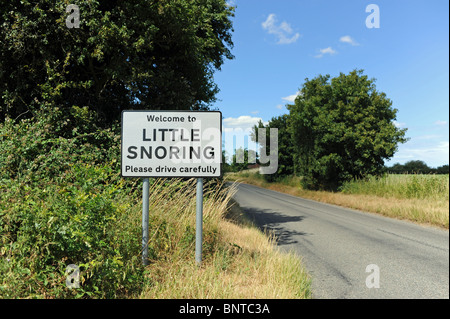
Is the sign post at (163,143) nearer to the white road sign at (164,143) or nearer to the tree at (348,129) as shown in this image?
the white road sign at (164,143)

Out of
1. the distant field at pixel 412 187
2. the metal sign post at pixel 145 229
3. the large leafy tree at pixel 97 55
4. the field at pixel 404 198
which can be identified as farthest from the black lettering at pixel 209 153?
the distant field at pixel 412 187

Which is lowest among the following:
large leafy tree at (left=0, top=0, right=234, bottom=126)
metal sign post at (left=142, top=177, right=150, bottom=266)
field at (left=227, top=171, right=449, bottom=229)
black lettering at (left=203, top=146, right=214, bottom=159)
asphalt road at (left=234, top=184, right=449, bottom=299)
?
asphalt road at (left=234, top=184, right=449, bottom=299)

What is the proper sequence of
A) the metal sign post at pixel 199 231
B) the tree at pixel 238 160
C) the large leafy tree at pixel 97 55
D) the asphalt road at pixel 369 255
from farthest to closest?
the tree at pixel 238 160, the large leafy tree at pixel 97 55, the asphalt road at pixel 369 255, the metal sign post at pixel 199 231

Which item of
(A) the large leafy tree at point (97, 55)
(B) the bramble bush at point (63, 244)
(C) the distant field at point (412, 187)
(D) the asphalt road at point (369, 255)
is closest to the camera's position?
(B) the bramble bush at point (63, 244)

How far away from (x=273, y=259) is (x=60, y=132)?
18.5 feet

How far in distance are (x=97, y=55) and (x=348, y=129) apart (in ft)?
61.8

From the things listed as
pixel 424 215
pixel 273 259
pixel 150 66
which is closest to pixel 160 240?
pixel 273 259

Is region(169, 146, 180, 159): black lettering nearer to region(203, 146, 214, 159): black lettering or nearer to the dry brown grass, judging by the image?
region(203, 146, 214, 159): black lettering

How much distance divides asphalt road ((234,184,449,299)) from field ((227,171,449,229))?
1045 millimetres

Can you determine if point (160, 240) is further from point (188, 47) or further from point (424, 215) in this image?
point (424, 215)

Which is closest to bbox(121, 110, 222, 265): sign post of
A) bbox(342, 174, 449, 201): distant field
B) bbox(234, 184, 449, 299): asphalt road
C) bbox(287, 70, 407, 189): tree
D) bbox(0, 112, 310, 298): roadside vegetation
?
bbox(0, 112, 310, 298): roadside vegetation

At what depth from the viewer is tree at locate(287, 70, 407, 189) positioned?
21297 mm

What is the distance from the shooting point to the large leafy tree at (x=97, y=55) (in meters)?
6.60

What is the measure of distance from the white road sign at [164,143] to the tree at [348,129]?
775 inches
